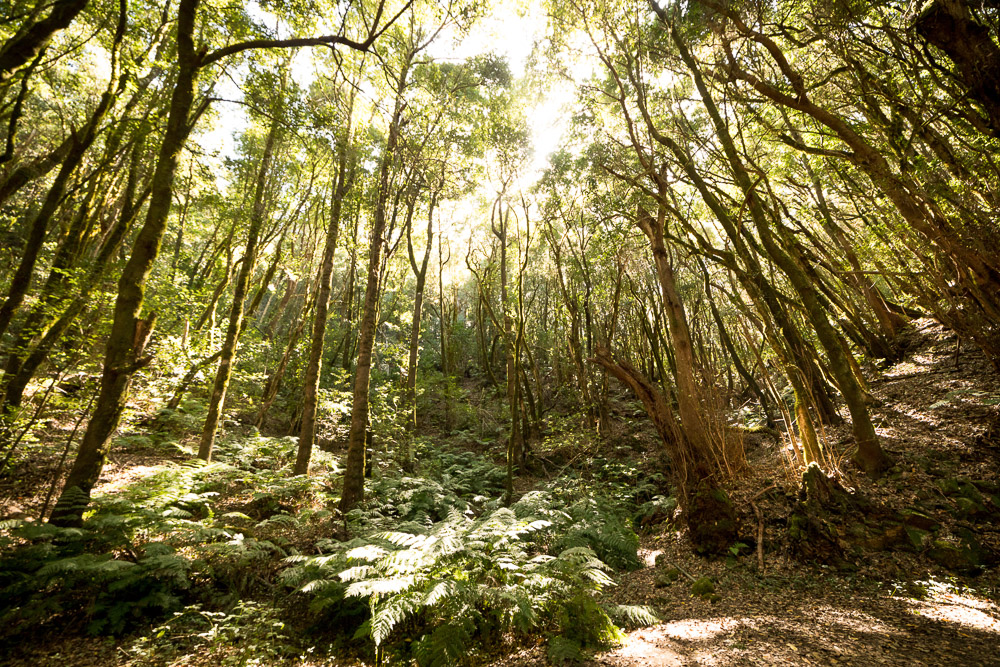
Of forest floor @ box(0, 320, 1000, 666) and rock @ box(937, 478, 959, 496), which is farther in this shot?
rock @ box(937, 478, 959, 496)

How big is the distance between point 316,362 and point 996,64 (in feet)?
33.3

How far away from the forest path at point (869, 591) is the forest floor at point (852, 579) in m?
0.01

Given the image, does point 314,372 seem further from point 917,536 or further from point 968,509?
point 968,509

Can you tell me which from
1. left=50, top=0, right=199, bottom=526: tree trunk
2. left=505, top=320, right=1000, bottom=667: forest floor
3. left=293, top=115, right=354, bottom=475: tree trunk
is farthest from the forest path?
left=293, top=115, right=354, bottom=475: tree trunk

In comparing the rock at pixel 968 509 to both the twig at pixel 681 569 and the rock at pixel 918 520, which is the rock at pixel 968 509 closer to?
the rock at pixel 918 520

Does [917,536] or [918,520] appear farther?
[918,520]

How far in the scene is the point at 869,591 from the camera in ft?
12.5

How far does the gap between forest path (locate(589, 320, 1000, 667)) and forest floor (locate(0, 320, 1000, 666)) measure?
0.01 metres

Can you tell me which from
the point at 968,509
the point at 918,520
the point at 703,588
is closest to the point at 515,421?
the point at 703,588

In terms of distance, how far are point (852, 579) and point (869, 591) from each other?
267 millimetres

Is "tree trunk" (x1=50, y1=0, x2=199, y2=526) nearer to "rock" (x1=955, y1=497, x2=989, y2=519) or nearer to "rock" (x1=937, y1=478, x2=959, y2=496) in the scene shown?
"rock" (x1=955, y1=497, x2=989, y2=519)

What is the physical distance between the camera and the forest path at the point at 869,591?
2824 mm

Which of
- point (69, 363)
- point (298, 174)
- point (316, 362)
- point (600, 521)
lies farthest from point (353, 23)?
point (600, 521)

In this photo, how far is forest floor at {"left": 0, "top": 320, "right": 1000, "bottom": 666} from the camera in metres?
2.88
